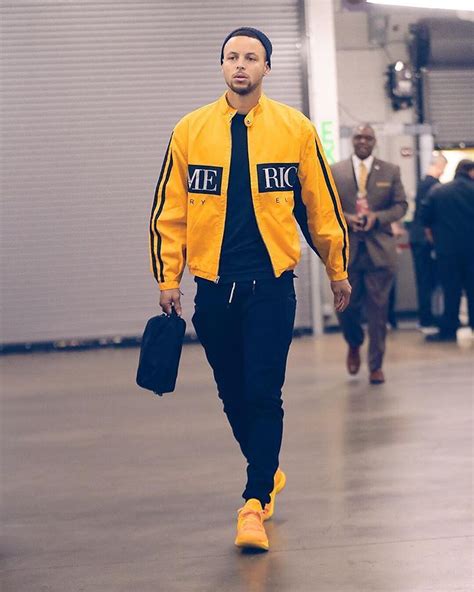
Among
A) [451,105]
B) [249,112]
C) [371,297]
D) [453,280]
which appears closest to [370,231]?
[371,297]

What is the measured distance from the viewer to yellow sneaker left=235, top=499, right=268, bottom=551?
407 cm

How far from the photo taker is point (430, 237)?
1148 cm

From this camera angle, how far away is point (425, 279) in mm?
11938

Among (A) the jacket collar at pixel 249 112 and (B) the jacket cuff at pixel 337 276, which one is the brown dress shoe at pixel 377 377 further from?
(A) the jacket collar at pixel 249 112

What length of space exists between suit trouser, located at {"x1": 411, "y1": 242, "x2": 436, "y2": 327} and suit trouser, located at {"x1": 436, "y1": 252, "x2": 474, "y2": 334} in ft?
1.98

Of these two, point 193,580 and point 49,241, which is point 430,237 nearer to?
point 49,241

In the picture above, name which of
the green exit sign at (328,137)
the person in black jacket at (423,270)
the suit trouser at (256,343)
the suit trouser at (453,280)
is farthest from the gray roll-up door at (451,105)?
the suit trouser at (256,343)

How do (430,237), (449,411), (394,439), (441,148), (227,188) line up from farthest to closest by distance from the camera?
(441,148) < (430,237) < (449,411) < (394,439) < (227,188)

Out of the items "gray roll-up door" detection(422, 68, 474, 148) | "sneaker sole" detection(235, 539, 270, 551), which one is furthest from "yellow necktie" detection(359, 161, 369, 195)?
"gray roll-up door" detection(422, 68, 474, 148)

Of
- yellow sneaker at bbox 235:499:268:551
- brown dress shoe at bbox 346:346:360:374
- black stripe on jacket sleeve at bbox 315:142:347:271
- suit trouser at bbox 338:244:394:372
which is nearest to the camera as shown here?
yellow sneaker at bbox 235:499:268:551

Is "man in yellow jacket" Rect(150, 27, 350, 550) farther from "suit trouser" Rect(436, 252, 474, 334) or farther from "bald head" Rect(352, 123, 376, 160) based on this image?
"suit trouser" Rect(436, 252, 474, 334)

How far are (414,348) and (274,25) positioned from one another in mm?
3601

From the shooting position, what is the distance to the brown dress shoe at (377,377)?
8211 millimetres

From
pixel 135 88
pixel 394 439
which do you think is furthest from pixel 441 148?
pixel 394 439
